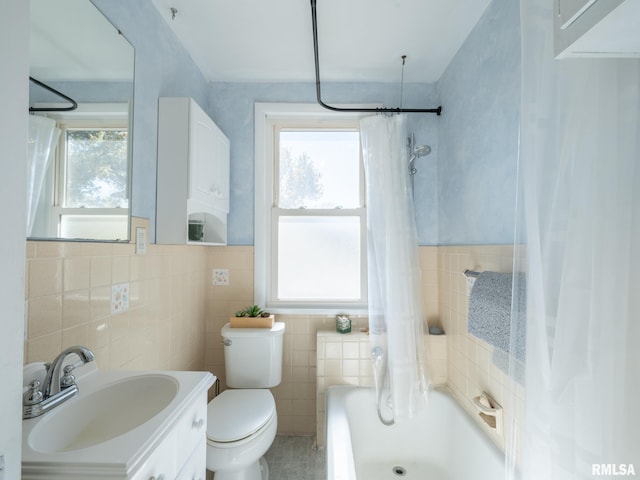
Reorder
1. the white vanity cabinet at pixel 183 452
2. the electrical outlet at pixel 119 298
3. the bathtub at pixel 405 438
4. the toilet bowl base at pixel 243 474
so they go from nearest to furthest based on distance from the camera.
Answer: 1. the white vanity cabinet at pixel 183 452
2. the electrical outlet at pixel 119 298
3. the toilet bowl base at pixel 243 474
4. the bathtub at pixel 405 438

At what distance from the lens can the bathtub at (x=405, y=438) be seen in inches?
63.2

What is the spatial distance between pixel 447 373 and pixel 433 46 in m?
2.00

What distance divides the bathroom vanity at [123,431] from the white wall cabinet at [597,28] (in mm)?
1163

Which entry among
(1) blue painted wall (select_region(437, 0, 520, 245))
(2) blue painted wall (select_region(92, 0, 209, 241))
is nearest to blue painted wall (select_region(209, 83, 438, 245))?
(1) blue painted wall (select_region(437, 0, 520, 245))

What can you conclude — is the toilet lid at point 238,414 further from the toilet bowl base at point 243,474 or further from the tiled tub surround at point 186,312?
the tiled tub surround at point 186,312

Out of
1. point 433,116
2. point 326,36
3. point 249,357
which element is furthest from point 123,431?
point 433,116

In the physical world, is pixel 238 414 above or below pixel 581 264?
below

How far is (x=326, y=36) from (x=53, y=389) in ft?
6.20

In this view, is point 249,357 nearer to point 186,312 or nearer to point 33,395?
point 186,312

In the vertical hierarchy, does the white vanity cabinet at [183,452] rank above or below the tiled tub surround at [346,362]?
above

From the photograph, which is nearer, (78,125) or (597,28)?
(597,28)

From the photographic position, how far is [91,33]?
3.40 ft

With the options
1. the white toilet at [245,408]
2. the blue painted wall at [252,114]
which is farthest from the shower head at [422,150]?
the white toilet at [245,408]

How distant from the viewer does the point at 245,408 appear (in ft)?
5.00
